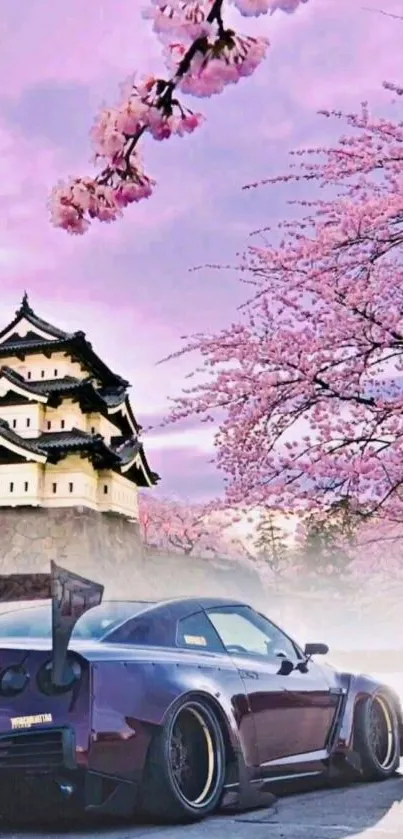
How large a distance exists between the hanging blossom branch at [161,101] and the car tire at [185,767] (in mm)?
2350

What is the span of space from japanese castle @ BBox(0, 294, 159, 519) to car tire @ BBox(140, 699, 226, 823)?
34289 mm

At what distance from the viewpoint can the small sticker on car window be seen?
4.91 metres

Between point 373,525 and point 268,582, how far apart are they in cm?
3976

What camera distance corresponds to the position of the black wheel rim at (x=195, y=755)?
4469mm

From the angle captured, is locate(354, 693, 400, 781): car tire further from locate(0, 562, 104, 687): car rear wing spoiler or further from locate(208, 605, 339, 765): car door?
locate(0, 562, 104, 687): car rear wing spoiler

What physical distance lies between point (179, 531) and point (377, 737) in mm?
54039

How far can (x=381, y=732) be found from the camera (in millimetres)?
6125

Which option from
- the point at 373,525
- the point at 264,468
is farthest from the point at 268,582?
the point at 264,468

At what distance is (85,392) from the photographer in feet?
132

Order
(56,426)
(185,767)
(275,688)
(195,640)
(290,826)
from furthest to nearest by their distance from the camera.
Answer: (56,426) → (275,688) → (195,640) → (185,767) → (290,826)

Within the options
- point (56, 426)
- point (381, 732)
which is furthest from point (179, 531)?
point (381, 732)

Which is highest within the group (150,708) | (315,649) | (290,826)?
(315,649)

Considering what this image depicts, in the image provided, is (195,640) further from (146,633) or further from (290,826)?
(290,826)

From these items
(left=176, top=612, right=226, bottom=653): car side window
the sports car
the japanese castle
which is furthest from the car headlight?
the japanese castle
